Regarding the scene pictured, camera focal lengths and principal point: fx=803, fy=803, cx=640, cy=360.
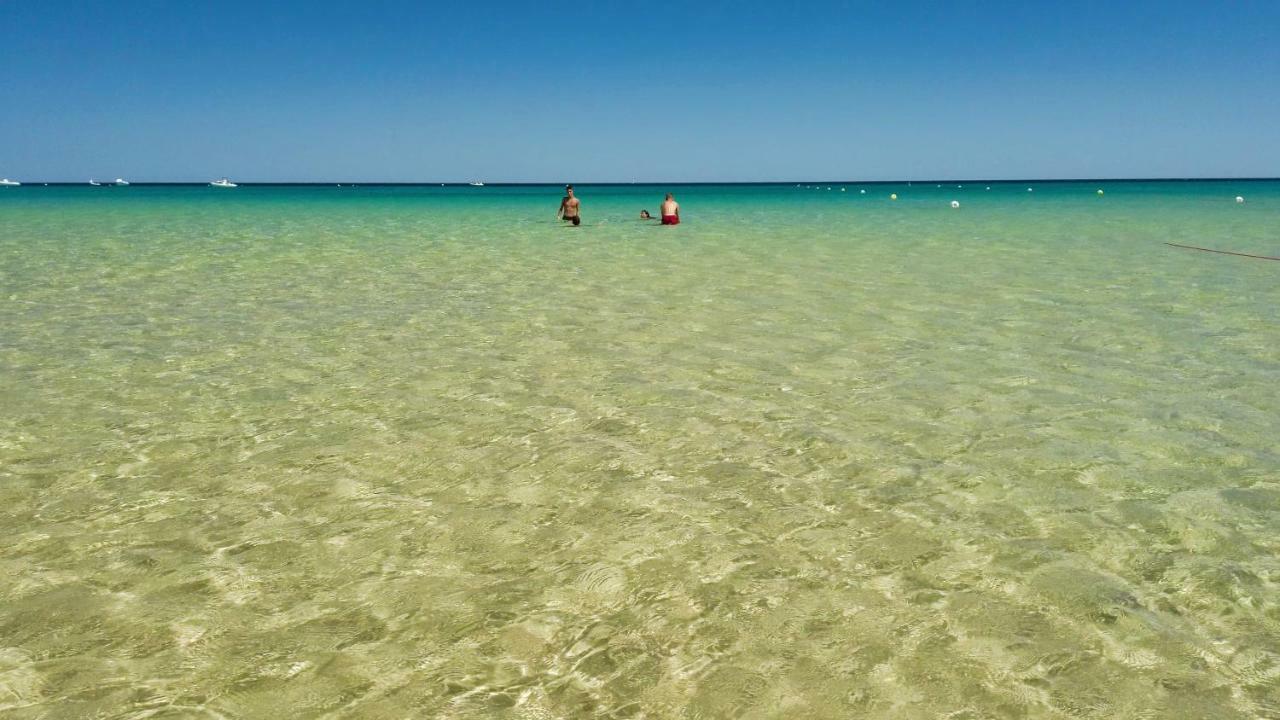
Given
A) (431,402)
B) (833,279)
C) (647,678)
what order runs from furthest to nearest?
(833,279) → (431,402) → (647,678)

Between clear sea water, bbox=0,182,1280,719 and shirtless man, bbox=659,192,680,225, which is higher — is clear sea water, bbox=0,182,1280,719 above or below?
below

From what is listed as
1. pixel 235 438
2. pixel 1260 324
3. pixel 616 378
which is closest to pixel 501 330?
pixel 616 378

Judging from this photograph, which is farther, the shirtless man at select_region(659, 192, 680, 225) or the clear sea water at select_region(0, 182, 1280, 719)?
the shirtless man at select_region(659, 192, 680, 225)

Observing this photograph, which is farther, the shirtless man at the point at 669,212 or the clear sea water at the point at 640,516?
the shirtless man at the point at 669,212

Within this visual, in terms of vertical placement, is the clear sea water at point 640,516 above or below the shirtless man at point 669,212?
below

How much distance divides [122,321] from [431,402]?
6354 mm

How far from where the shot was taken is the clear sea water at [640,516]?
3.31 metres

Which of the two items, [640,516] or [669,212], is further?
[669,212]

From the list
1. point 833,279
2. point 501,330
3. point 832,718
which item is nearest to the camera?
point 832,718

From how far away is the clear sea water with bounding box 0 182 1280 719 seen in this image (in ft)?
10.9

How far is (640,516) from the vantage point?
489 centimetres

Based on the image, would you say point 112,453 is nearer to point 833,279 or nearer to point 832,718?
point 832,718

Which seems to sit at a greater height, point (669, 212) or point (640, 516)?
point (669, 212)

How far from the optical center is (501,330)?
10.6 meters
